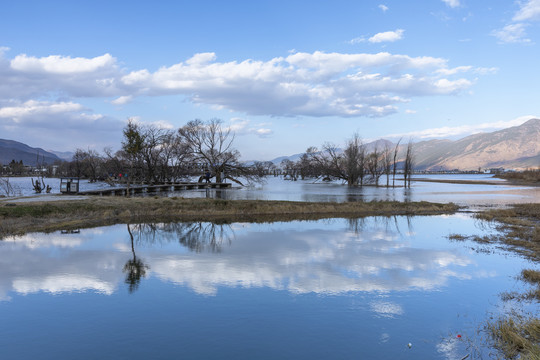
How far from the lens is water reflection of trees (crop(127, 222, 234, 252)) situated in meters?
19.4

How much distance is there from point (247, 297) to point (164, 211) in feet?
70.3

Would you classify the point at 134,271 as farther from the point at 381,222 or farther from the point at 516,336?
the point at 381,222

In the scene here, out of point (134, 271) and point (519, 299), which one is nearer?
point (519, 299)

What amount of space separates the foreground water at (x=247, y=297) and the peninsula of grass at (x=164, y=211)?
5199 millimetres

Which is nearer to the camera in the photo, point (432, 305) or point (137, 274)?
point (432, 305)

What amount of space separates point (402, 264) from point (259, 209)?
18717 millimetres

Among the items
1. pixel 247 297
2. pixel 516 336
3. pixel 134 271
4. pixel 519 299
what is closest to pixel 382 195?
pixel 519 299

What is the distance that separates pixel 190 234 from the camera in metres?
22.6

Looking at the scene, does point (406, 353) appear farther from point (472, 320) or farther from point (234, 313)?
point (234, 313)

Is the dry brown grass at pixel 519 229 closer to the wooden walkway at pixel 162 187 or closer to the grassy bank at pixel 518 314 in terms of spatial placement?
the grassy bank at pixel 518 314

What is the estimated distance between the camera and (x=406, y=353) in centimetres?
776

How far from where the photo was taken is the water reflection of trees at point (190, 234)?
63.8ft

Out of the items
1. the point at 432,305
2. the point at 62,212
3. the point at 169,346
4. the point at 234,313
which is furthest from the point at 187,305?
the point at 62,212

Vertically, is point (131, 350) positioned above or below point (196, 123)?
below
